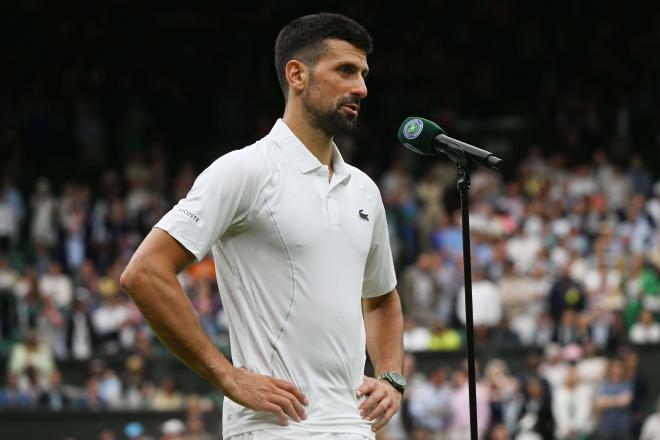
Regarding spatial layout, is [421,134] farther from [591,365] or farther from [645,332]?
[645,332]

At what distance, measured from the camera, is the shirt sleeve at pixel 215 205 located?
416 centimetres

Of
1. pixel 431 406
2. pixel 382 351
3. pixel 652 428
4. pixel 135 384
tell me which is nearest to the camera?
pixel 382 351

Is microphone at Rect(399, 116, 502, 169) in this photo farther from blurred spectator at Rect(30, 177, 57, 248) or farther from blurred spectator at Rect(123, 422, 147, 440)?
blurred spectator at Rect(30, 177, 57, 248)

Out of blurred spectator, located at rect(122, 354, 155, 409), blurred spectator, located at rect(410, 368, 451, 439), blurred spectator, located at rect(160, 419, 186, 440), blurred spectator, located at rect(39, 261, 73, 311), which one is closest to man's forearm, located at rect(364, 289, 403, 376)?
blurred spectator, located at rect(160, 419, 186, 440)

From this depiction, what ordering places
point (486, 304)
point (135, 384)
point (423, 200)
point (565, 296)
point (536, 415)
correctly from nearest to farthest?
1. point (536, 415)
2. point (135, 384)
3. point (565, 296)
4. point (486, 304)
5. point (423, 200)

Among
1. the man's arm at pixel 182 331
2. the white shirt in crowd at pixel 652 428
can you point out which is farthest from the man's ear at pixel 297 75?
the white shirt in crowd at pixel 652 428

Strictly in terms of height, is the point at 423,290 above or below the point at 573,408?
above

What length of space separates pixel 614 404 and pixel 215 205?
11108 millimetres

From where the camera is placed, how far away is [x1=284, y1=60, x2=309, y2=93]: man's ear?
4477 mm

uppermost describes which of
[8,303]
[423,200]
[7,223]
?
[423,200]

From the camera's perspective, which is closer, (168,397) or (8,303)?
(168,397)

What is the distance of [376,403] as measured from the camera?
439cm

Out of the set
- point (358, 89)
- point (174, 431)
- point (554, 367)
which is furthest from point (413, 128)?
point (554, 367)

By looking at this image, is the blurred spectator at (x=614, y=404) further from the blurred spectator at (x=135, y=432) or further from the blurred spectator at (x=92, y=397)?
the blurred spectator at (x=92, y=397)
